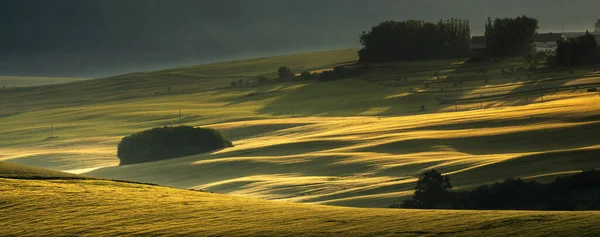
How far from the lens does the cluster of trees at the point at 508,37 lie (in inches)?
6511

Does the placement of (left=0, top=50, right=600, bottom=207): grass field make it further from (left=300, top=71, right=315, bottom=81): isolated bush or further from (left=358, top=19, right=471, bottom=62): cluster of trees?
(left=358, top=19, right=471, bottom=62): cluster of trees

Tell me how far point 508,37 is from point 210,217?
133650 mm

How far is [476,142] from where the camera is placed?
81.0 meters

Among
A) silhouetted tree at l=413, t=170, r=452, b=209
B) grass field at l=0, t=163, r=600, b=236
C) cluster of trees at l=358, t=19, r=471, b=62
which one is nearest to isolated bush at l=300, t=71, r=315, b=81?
cluster of trees at l=358, t=19, r=471, b=62

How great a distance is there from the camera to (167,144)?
350ft

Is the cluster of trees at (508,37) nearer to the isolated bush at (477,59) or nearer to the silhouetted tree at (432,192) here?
the isolated bush at (477,59)

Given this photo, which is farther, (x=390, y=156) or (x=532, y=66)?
(x=532, y=66)

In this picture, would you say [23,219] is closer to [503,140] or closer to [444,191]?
[444,191]

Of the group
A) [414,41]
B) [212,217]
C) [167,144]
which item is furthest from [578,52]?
[212,217]

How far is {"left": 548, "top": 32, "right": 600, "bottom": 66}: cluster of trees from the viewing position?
133875 mm

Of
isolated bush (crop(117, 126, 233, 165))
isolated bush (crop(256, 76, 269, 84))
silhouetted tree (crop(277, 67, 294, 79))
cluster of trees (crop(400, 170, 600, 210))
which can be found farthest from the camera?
silhouetted tree (crop(277, 67, 294, 79))

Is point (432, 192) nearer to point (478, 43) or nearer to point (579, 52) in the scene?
point (579, 52)

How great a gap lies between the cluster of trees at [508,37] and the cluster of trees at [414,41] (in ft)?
28.3

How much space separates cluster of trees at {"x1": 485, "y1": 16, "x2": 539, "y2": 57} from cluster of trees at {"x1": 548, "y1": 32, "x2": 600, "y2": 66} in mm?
29005
